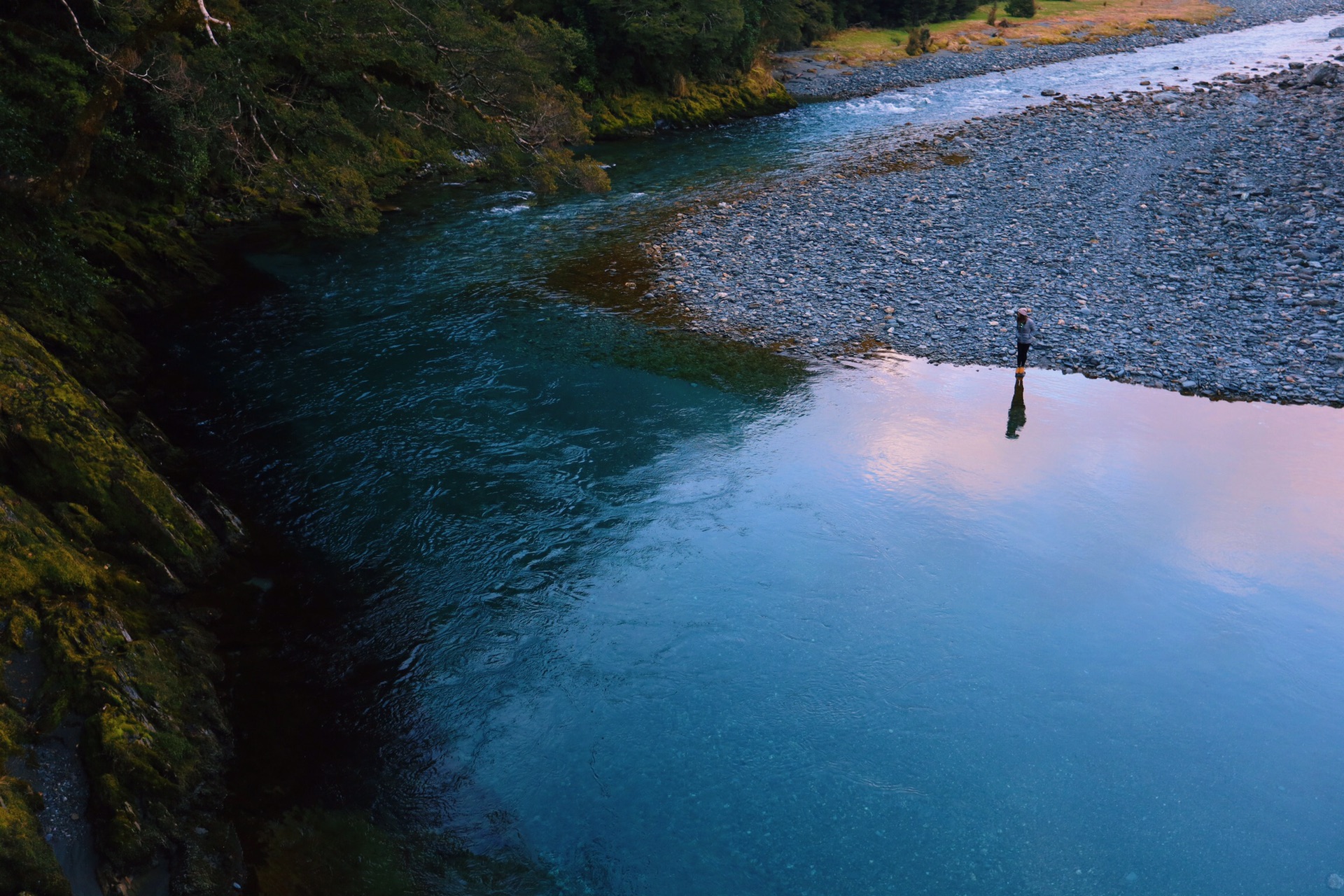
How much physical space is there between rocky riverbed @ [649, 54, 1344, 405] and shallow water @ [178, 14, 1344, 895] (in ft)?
4.04

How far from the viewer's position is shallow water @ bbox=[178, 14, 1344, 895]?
869 centimetres

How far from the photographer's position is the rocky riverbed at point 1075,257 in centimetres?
1644

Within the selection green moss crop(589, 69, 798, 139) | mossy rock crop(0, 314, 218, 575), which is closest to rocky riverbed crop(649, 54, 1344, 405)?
mossy rock crop(0, 314, 218, 575)

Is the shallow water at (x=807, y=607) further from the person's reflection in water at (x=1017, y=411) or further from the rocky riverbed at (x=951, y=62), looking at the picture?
the rocky riverbed at (x=951, y=62)

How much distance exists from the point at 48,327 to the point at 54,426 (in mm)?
6168

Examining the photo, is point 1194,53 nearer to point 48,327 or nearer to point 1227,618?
point 1227,618

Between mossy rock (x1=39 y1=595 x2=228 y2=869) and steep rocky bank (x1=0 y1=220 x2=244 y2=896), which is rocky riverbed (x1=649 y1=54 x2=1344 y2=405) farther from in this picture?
mossy rock (x1=39 y1=595 x2=228 y2=869)

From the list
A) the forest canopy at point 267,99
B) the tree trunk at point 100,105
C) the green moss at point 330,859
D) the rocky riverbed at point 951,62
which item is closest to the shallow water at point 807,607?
the green moss at point 330,859

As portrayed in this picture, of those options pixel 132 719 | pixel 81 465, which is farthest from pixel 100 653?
A: pixel 81 465

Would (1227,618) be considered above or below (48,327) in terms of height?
below

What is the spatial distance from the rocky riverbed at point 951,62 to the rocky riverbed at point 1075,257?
20.8m

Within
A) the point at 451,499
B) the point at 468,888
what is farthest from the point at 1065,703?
the point at 451,499

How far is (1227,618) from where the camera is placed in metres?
11.0

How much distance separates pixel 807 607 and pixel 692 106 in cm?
A: 3627
